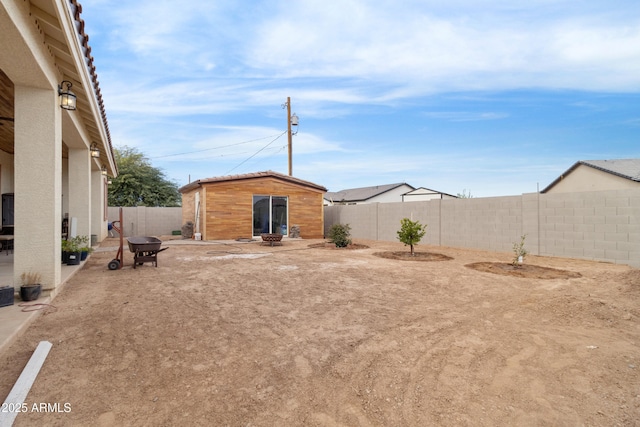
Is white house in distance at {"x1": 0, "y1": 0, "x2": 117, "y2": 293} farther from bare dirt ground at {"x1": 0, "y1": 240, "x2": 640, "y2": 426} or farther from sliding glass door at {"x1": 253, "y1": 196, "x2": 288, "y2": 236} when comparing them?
sliding glass door at {"x1": 253, "y1": 196, "x2": 288, "y2": 236}

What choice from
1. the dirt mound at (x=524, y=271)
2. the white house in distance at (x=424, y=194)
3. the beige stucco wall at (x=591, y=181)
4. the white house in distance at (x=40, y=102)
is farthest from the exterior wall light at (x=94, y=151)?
the white house in distance at (x=424, y=194)

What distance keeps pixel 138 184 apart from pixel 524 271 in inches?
1032

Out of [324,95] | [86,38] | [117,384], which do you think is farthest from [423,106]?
[117,384]

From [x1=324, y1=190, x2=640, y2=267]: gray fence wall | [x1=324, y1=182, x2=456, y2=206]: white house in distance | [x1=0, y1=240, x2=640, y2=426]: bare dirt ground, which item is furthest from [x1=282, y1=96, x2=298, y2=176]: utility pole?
[x1=324, y1=182, x2=456, y2=206]: white house in distance

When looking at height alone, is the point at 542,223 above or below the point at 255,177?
below

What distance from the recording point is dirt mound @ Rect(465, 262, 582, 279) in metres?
6.68

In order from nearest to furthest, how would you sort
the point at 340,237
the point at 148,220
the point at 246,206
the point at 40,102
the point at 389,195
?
the point at 40,102 < the point at 340,237 < the point at 246,206 < the point at 148,220 < the point at 389,195

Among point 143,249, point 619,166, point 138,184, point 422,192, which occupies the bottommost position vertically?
point 143,249

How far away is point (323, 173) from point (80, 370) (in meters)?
31.3

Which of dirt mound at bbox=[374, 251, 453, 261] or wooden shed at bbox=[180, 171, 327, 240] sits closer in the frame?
dirt mound at bbox=[374, 251, 453, 261]

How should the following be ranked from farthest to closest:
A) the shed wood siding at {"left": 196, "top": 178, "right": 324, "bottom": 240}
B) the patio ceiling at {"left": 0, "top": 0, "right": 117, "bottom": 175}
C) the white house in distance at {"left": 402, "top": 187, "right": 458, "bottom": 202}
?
the white house in distance at {"left": 402, "top": 187, "right": 458, "bottom": 202} → the shed wood siding at {"left": 196, "top": 178, "right": 324, "bottom": 240} → the patio ceiling at {"left": 0, "top": 0, "right": 117, "bottom": 175}

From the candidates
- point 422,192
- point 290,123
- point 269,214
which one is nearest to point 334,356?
point 269,214

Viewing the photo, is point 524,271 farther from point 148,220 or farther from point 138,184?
point 138,184

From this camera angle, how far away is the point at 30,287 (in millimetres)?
4078
